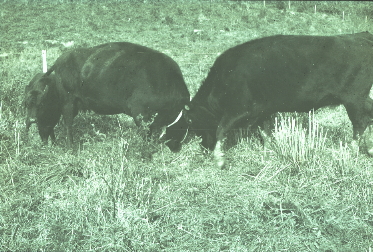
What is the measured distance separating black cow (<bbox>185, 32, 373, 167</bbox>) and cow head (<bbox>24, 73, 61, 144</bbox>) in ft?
9.56

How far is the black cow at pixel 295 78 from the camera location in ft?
22.2

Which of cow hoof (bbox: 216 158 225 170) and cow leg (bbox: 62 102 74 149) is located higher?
cow leg (bbox: 62 102 74 149)

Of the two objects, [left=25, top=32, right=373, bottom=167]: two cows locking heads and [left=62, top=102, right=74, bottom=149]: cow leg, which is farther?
[left=62, top=102, right=74, bottom=149]: cow leg

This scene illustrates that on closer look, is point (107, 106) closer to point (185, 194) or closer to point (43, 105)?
point (43, 105)

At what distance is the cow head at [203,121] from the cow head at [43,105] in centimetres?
231

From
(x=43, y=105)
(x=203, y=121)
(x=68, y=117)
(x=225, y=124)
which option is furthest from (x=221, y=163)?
(x=43, y=105)

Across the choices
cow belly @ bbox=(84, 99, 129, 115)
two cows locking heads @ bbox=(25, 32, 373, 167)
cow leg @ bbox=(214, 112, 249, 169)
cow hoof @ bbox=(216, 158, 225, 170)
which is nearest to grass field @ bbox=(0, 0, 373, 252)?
cow hoof @ bbox=(216, 158, 225, 170)

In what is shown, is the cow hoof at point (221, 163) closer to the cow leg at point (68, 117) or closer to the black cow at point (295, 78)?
the black cow at point (295, 78)

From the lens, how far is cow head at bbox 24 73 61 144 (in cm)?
759

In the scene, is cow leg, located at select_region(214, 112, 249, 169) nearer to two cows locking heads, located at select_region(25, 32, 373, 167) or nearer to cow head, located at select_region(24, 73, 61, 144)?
two cows locking heads, located at select_region(25, 32, 373, 167)

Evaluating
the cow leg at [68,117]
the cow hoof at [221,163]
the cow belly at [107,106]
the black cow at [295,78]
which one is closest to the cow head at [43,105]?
the cow leg at [68,117]

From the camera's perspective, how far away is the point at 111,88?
7.38 m

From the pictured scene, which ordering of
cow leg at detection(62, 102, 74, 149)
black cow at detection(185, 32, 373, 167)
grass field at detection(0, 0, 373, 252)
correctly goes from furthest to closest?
cow leg at detection(62, 102, 74, 149) < black cow at detection(185, 32, 373, 167) < grass field at detection(0, 0, 373, 252)

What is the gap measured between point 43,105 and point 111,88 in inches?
51.2
